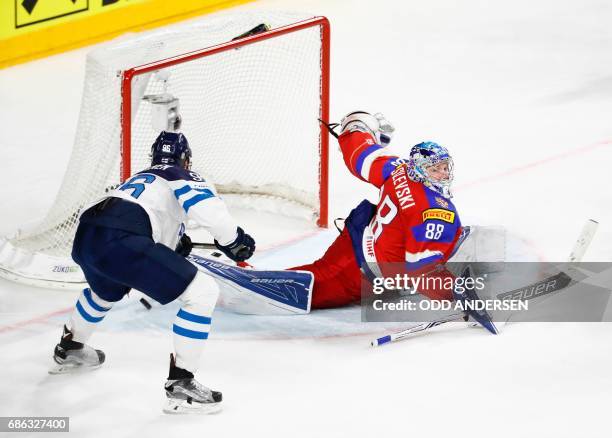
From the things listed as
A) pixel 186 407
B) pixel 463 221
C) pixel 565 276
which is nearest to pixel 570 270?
pixel 565 276

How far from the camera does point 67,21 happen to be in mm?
8992

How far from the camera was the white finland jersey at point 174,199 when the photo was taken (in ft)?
15.3

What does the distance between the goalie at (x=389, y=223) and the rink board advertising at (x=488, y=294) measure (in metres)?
0.03

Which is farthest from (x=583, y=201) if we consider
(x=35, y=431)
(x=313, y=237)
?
(x=35, y=431)

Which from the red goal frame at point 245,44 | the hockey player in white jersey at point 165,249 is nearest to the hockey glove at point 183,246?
the hockey player in white jersey at point 165,249

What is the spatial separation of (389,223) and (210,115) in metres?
1.76

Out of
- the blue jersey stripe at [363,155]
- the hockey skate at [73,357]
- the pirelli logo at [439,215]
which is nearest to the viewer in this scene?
the hockey skate at [73,357]

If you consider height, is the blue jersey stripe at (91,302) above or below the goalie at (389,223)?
below

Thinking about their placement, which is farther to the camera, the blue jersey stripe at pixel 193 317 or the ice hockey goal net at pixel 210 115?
the ice hockey goal net at pixel 210 115

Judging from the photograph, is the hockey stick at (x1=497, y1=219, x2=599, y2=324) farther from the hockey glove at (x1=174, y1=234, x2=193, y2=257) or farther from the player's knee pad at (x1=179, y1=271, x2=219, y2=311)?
the player's knee pad at (x1=179, y1=271, x2=219, y2=311)

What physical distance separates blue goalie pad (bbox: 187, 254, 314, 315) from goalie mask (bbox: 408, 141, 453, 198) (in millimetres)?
705

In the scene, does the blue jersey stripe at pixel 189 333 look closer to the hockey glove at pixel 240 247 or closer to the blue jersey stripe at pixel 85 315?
the hockey glove at pixel 240 247

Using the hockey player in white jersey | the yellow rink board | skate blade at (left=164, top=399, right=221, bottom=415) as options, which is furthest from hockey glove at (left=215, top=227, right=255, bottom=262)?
the yellow rink board

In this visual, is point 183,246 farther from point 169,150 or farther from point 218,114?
point 218,114
